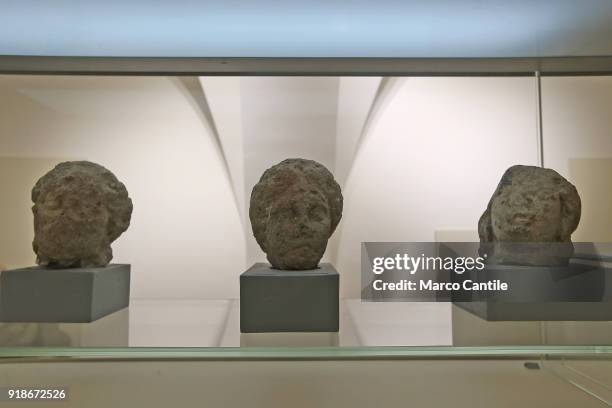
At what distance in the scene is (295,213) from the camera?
1.10 meters

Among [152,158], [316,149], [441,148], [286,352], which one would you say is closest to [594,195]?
[441,148]

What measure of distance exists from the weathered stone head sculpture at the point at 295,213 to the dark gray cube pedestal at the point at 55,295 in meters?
0.35

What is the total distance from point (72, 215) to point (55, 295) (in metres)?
0.20

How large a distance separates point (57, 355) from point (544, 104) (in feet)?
3.86

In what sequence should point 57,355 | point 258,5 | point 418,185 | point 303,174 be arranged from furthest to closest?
Answer: point 418,185
point 303,174
point 258,5
point 57,355

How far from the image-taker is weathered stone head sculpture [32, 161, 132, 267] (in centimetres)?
113

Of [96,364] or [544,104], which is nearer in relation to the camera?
[96,364]

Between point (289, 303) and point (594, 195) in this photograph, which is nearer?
point (289, 303)

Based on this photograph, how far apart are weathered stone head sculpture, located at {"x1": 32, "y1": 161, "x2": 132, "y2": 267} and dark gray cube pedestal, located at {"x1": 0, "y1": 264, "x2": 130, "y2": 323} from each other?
5 centimetres

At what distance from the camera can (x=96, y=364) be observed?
1102mm

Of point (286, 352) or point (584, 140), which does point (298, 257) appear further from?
point (584, 140)

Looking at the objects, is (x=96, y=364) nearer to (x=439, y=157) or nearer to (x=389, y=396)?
(x=389, y=396)

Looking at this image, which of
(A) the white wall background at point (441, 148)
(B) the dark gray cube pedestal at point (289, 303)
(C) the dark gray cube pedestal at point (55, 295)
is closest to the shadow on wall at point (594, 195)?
(A) the white wall background at point (441, 148)

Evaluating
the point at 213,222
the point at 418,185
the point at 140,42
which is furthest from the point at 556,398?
the point at 140,42
